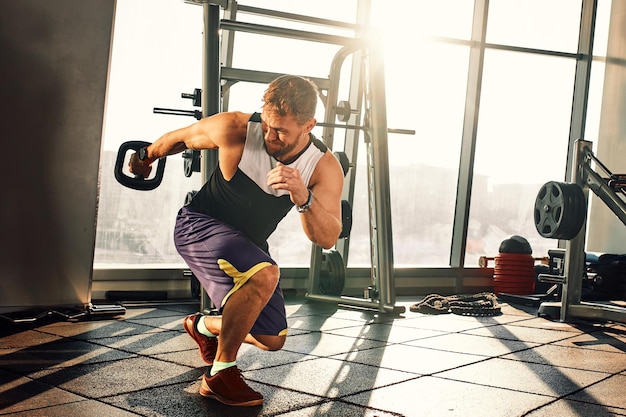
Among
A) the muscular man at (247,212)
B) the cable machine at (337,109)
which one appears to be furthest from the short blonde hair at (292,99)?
the cable machine at (337,109)

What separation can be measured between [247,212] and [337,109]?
225 cm

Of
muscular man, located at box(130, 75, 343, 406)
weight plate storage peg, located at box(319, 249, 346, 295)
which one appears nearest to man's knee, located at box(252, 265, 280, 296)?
muscular man, located at box(130, 75, 343, 406)

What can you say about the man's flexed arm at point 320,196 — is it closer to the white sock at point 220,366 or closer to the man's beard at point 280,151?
the man's beard at point 280,151

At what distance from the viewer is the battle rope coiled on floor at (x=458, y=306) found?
475cm

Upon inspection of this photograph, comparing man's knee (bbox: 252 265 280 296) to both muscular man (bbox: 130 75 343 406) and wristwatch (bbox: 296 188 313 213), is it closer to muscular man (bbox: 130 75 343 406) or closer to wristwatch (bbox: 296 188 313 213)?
muscular man (bbox: 130 75 343 406)

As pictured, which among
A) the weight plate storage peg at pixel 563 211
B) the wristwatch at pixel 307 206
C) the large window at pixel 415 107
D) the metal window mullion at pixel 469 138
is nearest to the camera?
the wristwatch at pixel 307 206

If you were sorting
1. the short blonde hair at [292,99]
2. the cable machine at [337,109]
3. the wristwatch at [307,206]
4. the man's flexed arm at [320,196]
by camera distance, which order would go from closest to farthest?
the man's flexed arm at [320,196], the wristwatch at [307,206], the short blonde hair at [292,99], the cable machine at [337,109]

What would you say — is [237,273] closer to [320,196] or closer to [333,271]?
[320,196]

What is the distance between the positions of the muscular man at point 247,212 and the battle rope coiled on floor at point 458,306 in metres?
2.45

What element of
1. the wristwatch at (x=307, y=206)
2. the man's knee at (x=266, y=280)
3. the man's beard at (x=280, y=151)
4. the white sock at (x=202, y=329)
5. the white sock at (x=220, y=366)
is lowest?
the white sock at (x=220, y=366)

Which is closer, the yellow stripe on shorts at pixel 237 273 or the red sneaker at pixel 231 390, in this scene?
the red sneaker at pixel 231 390

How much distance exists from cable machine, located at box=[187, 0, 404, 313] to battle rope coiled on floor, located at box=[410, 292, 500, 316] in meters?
0.51

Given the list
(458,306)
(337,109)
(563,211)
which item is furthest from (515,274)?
(337,109)

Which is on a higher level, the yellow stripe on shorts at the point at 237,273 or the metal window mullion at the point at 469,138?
the metal window mullion at the point at 469,138
